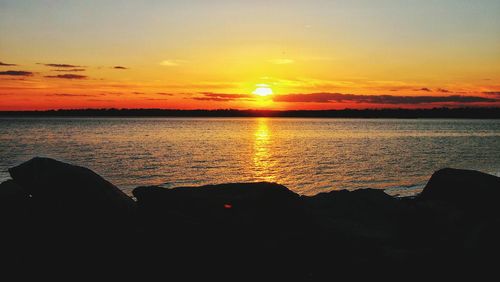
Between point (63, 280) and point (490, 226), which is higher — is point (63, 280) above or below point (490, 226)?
below

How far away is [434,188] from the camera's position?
14.2m

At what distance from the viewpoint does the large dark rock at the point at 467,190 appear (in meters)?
12.8

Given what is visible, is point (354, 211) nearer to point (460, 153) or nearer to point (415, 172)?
point (415, 172)

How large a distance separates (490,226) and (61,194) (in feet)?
30.6

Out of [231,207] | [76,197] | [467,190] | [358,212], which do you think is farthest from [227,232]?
[467,190]

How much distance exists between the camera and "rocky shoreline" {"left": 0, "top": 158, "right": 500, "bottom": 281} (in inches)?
407

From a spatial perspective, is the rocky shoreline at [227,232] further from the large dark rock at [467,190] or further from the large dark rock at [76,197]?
the large dark rock at [467,190]

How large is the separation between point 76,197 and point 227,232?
3.65 metres

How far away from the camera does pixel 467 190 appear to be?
43.3 ft

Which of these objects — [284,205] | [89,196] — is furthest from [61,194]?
[284,205]

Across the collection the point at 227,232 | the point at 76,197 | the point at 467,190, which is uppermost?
the point at 76,197

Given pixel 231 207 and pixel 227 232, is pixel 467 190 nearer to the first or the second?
pixel 231 207

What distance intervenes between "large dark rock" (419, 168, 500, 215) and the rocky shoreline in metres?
0.31

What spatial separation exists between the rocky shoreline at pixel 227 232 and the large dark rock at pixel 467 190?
12.1 inches
